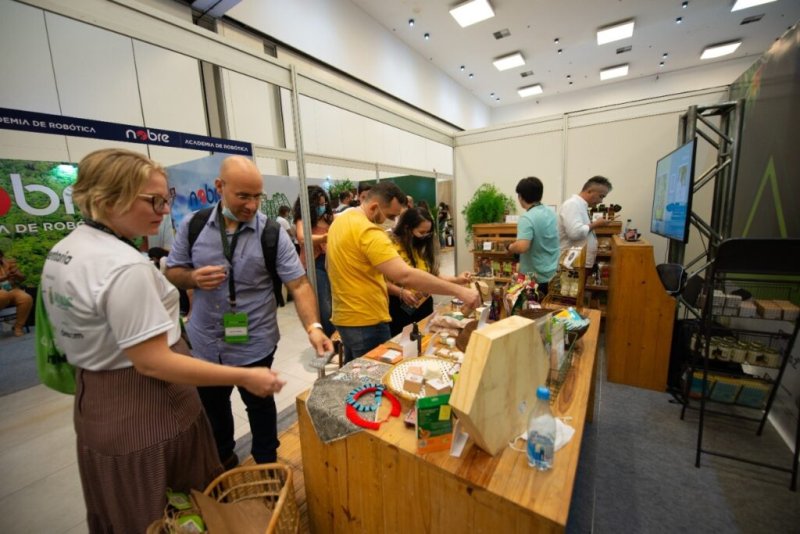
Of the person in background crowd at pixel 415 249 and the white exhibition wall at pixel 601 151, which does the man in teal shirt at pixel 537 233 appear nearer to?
the person in background crowd at pixel 415 249

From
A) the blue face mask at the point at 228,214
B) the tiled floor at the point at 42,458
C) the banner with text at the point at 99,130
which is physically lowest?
the tiled floor at the point at 42,458

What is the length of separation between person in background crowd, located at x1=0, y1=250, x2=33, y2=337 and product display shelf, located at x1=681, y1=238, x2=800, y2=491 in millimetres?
3498

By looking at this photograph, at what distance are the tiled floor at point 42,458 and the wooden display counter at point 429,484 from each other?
1.42 metres

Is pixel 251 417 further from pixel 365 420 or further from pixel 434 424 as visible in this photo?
pixel 434 424

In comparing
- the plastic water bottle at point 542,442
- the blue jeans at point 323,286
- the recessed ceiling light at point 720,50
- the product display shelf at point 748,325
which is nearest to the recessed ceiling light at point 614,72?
the recessed ceiling light at point 720,50

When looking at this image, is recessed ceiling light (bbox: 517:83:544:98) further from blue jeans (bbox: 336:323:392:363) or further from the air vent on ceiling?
blue jeans (bbox: 336:323:392:363)

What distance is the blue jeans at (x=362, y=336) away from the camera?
1.98m

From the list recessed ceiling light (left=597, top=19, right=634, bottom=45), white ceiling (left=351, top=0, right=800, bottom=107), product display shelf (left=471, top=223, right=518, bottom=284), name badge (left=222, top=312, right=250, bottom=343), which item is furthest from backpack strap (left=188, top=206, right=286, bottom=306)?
recessed ceiling light (left=597, top=19, right=634, bottom=45)

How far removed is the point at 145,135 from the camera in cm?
185

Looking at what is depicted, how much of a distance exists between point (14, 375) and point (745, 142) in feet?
22.7

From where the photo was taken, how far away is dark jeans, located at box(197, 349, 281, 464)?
164cm

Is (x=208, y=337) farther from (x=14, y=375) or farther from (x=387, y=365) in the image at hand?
(x=14, y=375)

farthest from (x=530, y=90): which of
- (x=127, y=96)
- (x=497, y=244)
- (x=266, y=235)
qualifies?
(x=266, y=235)

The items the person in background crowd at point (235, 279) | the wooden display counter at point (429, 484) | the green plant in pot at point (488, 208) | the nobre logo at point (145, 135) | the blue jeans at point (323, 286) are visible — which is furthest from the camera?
the green plant in pot at point (488, 208)
